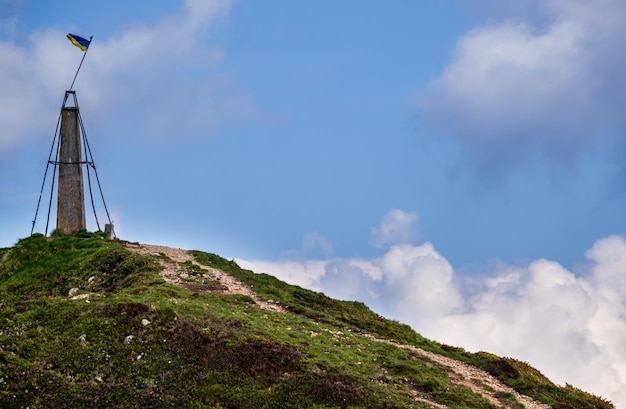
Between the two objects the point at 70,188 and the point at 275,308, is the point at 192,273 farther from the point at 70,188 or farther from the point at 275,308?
the point at 70,188

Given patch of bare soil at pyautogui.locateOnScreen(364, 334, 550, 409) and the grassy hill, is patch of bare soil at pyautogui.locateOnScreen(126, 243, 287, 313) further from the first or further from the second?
patch of bare soil at pyautogui.locateOnScreen(364, 334, 550, 409)

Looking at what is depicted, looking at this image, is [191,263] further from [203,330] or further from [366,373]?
[366,373]

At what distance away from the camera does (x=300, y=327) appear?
40125 millimetres

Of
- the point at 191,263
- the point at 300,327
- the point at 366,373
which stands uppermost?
the point at 191,263

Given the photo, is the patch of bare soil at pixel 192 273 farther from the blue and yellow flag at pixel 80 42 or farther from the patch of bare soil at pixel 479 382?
the blue and yellow flag at pixel 80 42

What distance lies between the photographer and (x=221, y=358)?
32250 millimetres

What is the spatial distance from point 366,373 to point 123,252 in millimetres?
25957

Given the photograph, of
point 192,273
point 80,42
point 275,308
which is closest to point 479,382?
point 275,308

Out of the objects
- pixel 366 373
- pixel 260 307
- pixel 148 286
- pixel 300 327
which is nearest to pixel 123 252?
pixel 148 286

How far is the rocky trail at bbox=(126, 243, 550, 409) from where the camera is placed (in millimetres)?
35469

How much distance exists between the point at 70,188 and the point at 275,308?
1045 inches

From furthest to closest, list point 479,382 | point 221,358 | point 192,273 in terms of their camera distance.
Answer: point 192,273
point 479,382
point 221,358

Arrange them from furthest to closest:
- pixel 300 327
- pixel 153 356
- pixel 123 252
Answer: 1. pixel 123 252
2. pixel 300 327
3. pixel 153 356

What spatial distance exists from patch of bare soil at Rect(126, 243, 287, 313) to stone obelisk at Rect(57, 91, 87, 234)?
7462 mm
